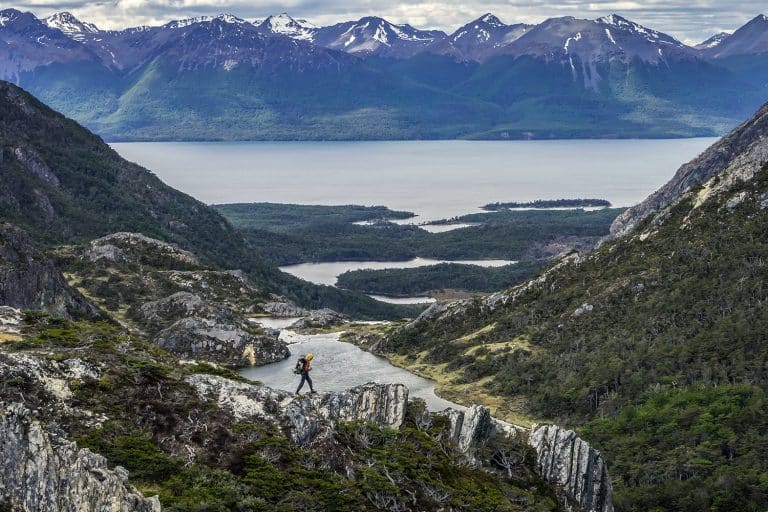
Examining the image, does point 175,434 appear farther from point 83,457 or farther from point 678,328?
point 678,328

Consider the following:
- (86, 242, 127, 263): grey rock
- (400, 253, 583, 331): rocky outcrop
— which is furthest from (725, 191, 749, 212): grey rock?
(86, 242, 127, 263): grey rock

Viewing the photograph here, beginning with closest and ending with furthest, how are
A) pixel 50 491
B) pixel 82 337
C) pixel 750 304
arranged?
pixel 50 491 < pixel 82 337 < pixel 750 304

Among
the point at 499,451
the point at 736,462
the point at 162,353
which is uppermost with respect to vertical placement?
the point at 162,353

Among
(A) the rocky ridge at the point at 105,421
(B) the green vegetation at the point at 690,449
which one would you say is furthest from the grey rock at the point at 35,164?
(A) the rocky ridge at the point at 105,421

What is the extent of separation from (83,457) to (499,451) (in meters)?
21.0

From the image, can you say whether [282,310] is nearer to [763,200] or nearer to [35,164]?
[763,200]

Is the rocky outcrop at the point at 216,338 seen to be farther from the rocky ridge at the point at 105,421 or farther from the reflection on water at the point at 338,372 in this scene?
the rocky ridge at the point at 105,421

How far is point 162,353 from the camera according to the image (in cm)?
5091

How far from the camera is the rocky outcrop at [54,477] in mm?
34219

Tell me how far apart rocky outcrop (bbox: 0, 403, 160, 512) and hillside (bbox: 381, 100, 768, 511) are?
122 feet

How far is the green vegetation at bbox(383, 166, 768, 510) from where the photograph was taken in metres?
72.2

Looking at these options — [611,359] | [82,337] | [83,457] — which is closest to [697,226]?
[611,359]

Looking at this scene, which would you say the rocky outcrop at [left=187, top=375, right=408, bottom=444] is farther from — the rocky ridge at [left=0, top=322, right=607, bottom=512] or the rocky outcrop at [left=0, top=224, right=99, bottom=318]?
the rocky outcrop at [left=0, top=224, right=99, bottom=318]

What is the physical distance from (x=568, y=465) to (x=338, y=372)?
40.4 metres
